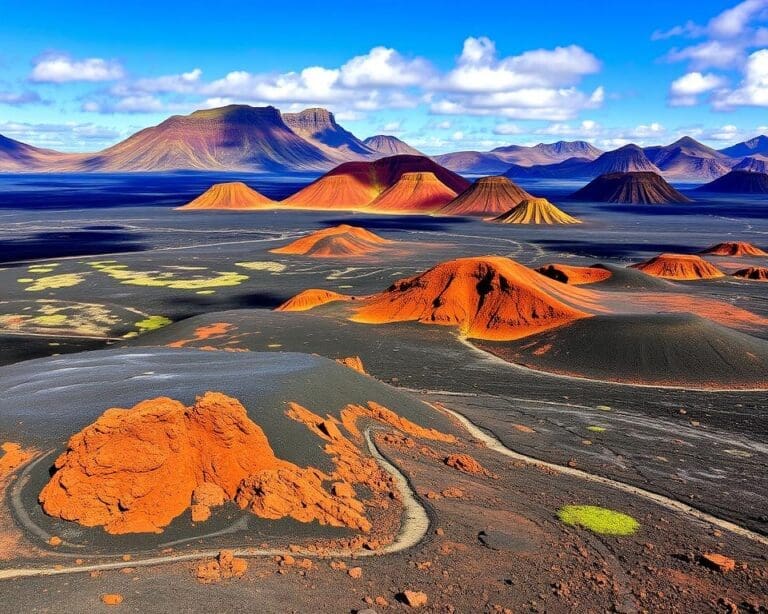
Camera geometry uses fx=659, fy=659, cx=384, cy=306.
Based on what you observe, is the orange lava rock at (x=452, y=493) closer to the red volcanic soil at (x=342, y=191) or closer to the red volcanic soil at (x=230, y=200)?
the red volcanic soil at (x=230, y=200)

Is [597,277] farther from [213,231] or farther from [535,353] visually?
[213,231]

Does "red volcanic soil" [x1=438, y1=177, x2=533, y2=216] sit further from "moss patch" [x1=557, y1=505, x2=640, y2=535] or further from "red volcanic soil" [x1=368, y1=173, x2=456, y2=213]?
"moss patch" [x1=557, y1=505, x2=640, y2=535]

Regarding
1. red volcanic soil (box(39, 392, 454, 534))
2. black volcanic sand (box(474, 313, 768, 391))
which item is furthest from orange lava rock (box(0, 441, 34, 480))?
black volcanic sand (box(474, 313, 768, 391))

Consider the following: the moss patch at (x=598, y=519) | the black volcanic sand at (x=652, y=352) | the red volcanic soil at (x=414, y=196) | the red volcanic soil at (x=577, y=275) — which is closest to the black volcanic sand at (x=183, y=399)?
the moss patch at (x=598, y=519)

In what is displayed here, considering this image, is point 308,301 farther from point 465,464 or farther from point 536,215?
point 536,215

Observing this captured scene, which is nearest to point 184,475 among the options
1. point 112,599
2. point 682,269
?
point 112,599

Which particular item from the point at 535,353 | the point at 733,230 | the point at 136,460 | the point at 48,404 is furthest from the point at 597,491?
the point at 733,230
